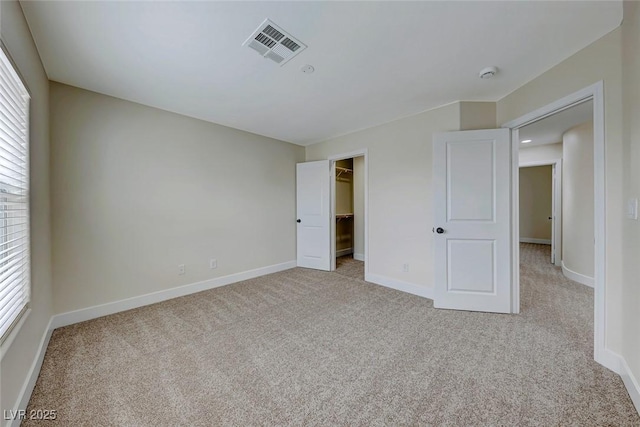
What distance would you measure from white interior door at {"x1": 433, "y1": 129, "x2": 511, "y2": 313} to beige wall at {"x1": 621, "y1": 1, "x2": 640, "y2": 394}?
954 mm

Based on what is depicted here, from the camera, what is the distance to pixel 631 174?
59.2 inches

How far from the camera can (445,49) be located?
1.89 m

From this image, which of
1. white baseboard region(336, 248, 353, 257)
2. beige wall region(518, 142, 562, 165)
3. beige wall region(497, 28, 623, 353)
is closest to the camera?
beige wall region(497, 28, 623, 353)

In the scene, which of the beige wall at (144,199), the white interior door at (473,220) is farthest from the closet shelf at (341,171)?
the white interior door at (473,220)

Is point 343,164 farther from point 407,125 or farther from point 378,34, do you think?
point 378,34

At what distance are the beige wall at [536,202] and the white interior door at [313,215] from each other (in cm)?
640

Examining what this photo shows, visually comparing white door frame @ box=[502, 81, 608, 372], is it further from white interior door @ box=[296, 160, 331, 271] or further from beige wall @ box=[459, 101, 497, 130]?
white interior door @ box=[296, 160, 331, 271]

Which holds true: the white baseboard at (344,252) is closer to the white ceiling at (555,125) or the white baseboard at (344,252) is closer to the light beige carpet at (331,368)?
the light beige carpet at (331,368)

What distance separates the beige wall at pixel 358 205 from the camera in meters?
5.39

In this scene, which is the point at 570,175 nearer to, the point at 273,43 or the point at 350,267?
the point at 350,267

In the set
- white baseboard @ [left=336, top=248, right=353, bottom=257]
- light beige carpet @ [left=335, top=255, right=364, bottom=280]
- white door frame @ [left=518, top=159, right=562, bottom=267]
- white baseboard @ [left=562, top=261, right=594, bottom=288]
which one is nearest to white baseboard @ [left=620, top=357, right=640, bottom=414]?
white baseboard @ [left=562, top=261, right=594, bottom=288]

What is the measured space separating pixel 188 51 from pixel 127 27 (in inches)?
14.6

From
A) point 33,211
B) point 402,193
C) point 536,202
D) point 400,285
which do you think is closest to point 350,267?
point 400,285

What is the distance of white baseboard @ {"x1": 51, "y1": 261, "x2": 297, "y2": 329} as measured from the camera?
242 cm
